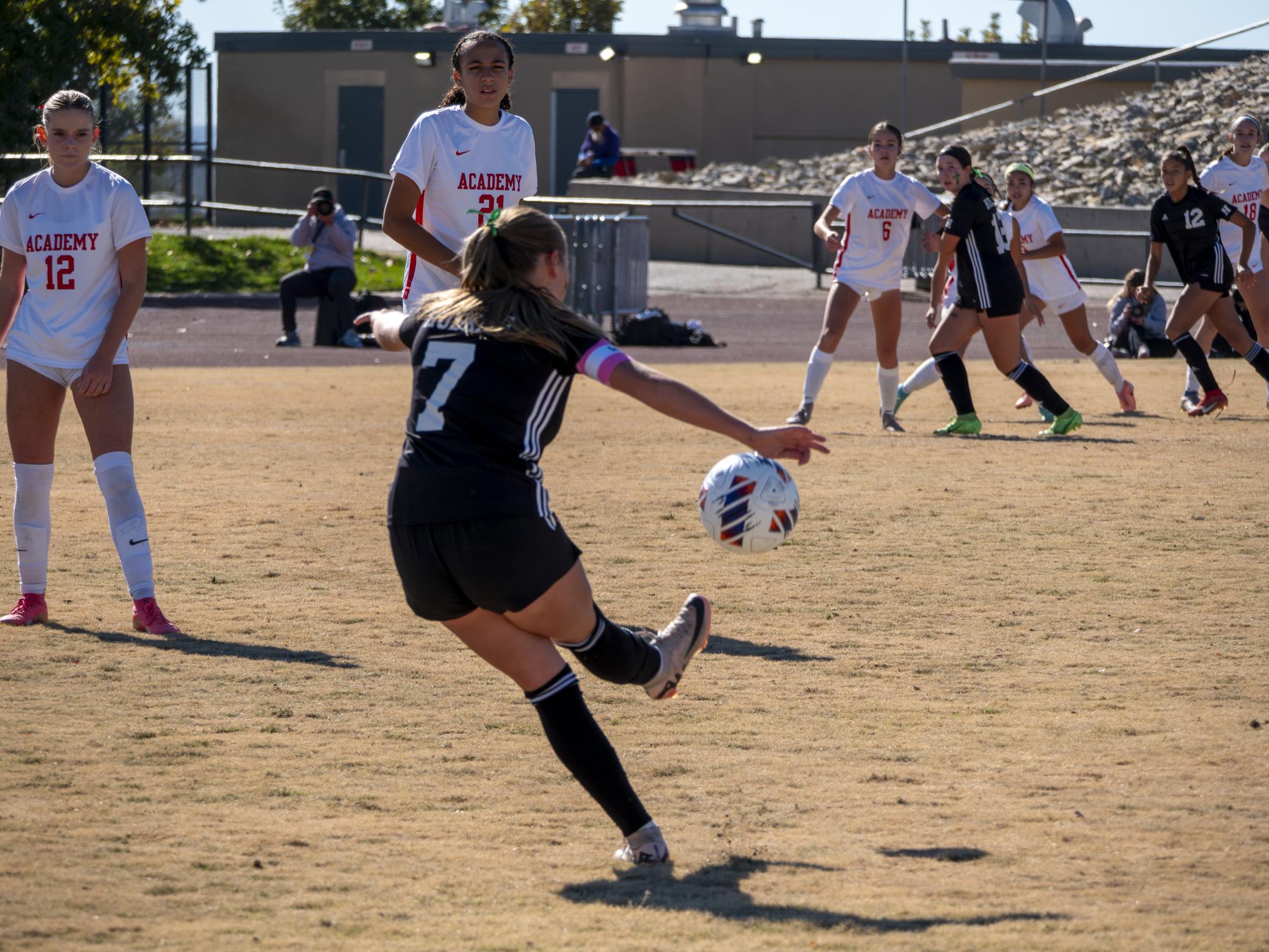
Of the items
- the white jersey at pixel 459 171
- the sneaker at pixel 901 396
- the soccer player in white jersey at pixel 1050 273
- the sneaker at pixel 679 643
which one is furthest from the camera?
the soccer player in white jersey at pixel 1050 273

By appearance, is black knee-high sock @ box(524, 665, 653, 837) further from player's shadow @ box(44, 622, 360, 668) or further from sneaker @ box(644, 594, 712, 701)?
player's shadow @ box(44, 622, 360, 668)

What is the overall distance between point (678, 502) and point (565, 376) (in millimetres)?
5938

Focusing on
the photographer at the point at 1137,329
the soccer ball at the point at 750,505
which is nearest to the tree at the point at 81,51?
the photographer at the point at 1137,329

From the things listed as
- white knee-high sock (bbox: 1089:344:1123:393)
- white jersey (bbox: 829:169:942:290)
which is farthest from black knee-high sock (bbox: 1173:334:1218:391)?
white jersey (bbox: 829:169:942:290)

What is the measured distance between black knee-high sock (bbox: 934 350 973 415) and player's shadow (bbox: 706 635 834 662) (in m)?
6.43

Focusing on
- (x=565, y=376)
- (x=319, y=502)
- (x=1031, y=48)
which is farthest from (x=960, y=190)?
(x=1031, y=48)

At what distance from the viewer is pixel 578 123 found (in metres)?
43.2

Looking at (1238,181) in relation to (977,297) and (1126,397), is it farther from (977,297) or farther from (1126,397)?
(977,297)

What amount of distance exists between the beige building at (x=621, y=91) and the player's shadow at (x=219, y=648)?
3597cm

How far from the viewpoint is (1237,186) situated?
15.3 meters

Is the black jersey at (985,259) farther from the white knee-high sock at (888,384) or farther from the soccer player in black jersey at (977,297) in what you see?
the white knee-high sock at (888,384)

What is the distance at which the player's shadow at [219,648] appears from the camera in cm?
663

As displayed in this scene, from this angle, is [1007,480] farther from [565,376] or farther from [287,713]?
[565,376]

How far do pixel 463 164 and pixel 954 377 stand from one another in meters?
6.75
